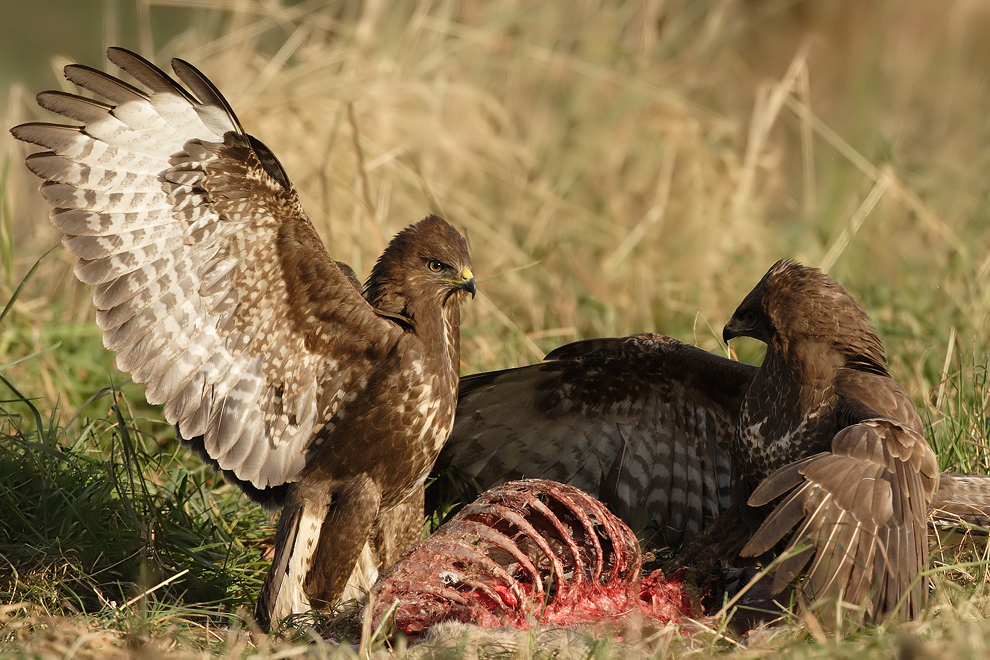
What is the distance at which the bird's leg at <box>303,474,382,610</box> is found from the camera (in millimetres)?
3684

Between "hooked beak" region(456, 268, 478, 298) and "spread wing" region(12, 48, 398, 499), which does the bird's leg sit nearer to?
"spread wing" region(12, 48, 398, 499)

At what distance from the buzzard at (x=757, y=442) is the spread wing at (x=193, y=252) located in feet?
3.23

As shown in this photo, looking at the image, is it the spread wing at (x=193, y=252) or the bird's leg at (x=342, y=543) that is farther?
the bird's leg at (x=342, y=543)

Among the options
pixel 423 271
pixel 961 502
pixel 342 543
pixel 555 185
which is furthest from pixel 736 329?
pixel 555 185

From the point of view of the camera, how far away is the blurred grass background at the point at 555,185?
5.42 metres

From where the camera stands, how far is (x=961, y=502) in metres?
3.75

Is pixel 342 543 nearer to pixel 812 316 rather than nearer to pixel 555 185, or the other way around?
pixel 812 316

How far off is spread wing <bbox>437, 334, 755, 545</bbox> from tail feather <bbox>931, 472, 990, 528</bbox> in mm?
858

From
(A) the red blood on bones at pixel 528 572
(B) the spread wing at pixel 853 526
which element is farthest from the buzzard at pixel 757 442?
(A) the red blood on bones at pixel 528 572

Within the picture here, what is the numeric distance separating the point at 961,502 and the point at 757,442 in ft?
2.43

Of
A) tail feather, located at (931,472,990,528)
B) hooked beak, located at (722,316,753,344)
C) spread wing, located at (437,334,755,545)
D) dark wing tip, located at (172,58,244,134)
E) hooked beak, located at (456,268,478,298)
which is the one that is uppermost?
dark wing tip, located at (172,58,244,134)

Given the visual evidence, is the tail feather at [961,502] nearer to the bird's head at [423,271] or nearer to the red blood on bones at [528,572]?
the red blood on bones at [528,572]

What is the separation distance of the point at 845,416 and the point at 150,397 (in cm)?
232

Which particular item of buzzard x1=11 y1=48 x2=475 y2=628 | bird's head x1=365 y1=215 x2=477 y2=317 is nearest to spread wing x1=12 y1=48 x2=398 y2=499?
buzzard x1=11 y1=48 x2=475 y2=628
